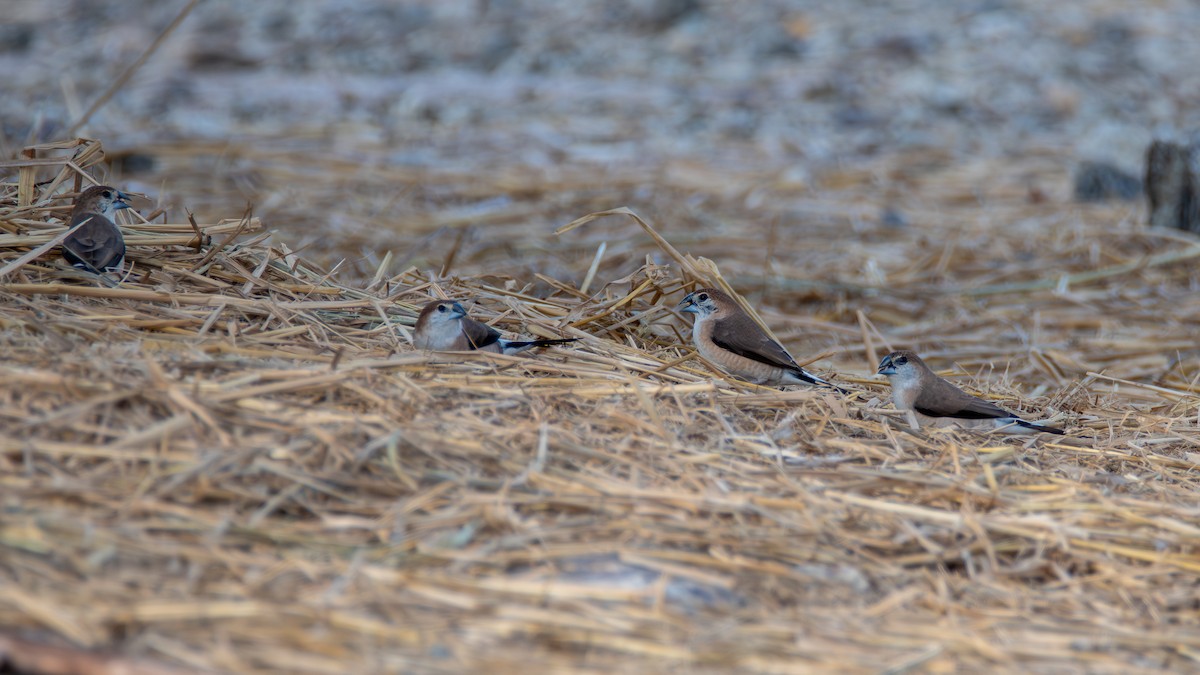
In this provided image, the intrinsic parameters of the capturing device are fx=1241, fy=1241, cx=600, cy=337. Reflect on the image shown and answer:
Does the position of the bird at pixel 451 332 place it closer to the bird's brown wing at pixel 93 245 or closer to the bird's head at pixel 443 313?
the bird's head at pixel 443 313

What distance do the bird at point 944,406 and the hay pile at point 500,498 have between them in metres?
0.08

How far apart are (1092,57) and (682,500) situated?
12.4m

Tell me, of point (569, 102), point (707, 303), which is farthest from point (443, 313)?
point (569, 102)

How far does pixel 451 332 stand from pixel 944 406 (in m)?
1.98

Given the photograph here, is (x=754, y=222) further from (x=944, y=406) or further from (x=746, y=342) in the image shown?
(x=944, y=406)

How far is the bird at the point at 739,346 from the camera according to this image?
527 centimetres

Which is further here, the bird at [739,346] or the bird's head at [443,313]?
the bird at [739,346]

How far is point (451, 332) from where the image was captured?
Answer: 4.89 m

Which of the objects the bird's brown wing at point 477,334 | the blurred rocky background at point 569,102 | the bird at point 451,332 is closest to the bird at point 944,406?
the bird at point 451,332

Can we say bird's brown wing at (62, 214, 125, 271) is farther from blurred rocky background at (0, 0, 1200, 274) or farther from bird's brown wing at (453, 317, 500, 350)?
blurred rocky background at (0, 0, 1200, 274)

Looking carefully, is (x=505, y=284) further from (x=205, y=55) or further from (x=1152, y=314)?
(x=205, y=55)

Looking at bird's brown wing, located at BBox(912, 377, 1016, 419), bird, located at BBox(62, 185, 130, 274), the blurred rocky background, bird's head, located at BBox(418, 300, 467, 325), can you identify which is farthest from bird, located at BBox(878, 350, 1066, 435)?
the blurred rocky background

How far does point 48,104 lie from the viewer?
12.2 meters

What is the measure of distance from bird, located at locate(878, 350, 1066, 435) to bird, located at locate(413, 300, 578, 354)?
1.42m
